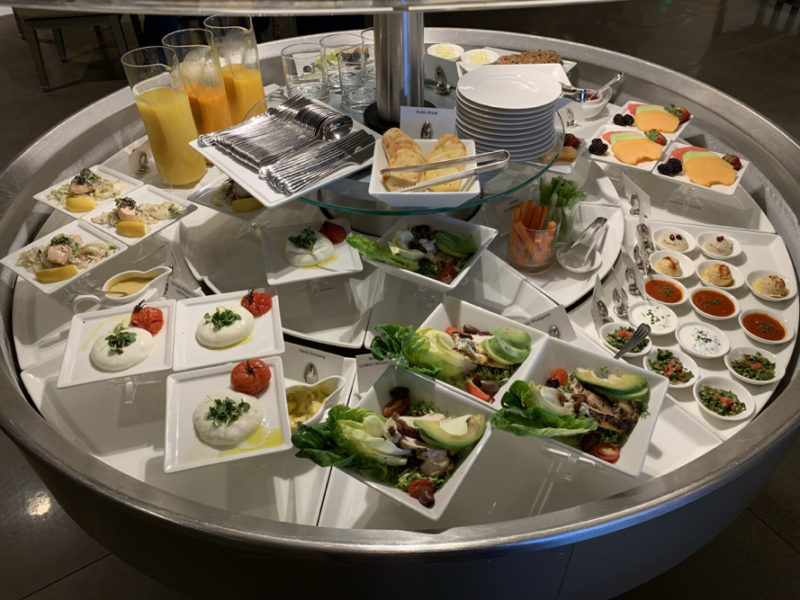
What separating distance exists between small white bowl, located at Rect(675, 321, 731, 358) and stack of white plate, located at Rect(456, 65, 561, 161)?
1.98 ft

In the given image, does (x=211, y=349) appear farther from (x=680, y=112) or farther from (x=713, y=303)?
(x=680, y=112)

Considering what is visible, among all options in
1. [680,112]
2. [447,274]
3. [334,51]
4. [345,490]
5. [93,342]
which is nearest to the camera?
[345,490]

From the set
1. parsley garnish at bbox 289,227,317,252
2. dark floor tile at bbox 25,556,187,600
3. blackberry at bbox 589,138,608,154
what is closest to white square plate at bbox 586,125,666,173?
blackberry at bbox 589,138,608,154

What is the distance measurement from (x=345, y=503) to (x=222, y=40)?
1.62 meters

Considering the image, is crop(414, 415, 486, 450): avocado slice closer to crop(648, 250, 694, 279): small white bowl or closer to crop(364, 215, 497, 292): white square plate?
crop(364, 215, 497, 292): white square plate

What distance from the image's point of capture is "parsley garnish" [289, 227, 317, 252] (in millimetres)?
1735

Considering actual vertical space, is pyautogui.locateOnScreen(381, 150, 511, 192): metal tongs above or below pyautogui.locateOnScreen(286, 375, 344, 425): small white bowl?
above

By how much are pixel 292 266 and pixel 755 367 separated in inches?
47.3

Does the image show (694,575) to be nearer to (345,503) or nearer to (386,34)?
(345,503)

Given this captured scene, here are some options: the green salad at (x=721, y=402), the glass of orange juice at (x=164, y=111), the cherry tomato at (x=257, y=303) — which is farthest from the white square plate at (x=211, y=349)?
the green salad at (x=721, y=402)

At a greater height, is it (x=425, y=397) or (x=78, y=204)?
(x=78, y=204)

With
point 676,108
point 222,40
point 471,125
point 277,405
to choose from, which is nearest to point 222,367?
point 277,405

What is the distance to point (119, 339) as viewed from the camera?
58.4 inches

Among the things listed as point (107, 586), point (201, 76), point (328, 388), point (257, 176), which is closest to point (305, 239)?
point (257, 176)
